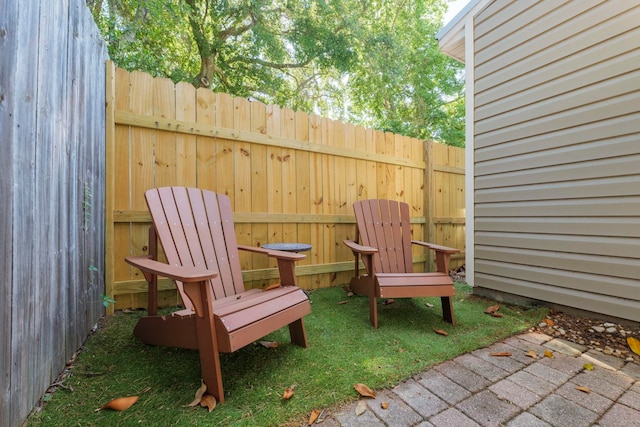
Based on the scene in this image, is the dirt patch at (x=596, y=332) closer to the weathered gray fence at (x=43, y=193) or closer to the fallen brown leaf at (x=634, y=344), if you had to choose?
the fallen brown leaf at (x=634, y=344)

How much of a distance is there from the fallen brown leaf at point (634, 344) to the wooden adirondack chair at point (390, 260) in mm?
1008

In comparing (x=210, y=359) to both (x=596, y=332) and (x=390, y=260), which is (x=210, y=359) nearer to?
(x=390, y=260)

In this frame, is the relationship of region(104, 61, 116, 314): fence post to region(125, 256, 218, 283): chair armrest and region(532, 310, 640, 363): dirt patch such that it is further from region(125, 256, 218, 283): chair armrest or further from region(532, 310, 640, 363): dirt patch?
region(532, 310, 640, 363): dirt patch

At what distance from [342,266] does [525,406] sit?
1.97m

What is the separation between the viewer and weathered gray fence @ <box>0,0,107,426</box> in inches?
35.9

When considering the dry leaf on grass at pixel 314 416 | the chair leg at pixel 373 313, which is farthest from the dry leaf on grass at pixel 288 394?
the chair leg at pixel 373 313

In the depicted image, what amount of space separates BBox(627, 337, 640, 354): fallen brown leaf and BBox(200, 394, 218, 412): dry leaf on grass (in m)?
2.42

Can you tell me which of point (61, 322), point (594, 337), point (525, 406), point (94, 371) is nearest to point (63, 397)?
point (94, 371)

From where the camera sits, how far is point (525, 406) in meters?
1.23

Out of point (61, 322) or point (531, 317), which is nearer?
point (61, 322)

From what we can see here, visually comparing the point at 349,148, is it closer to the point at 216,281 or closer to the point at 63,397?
the point at 216,281

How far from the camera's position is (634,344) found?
1.79m

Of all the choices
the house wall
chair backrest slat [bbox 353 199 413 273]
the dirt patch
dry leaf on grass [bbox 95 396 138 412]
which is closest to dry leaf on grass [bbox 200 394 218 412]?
dry leaf on grass [bbox 95 396 138 412]

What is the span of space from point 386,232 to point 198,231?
1.63 meters
